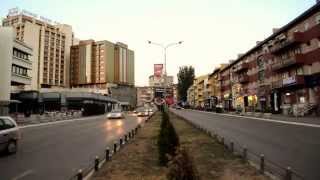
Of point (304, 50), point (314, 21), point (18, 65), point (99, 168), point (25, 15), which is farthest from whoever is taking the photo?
point (25, 15)

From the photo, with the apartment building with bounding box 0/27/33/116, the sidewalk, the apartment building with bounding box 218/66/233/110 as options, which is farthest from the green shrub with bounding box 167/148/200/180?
the apartment building with bounding box 218/66/233/110

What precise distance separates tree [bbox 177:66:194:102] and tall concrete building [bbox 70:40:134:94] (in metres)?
33.8

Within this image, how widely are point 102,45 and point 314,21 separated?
387 ft

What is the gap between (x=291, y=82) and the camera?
50.7 m

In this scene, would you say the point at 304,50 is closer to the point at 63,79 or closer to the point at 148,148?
the point at 148,148

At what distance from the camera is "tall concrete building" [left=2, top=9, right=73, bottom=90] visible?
14038cm

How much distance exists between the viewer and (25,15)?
472ft

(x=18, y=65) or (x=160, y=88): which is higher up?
(x=18, y=65)

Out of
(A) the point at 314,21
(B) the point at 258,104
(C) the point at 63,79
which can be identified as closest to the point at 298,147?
(A) the point at 314,21

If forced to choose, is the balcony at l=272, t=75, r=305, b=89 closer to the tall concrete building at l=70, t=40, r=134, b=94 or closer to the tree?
the tree

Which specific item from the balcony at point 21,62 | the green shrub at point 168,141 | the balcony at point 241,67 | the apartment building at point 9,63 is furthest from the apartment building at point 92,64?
the green shrub at point 168,141

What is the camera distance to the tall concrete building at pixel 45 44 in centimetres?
14038

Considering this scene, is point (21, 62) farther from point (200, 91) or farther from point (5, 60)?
point (200, 91)

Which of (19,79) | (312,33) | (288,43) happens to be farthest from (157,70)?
A: (19,79)
